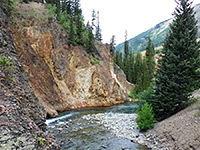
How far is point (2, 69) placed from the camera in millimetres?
6930

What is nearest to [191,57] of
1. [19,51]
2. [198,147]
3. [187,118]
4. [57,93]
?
[187,118]

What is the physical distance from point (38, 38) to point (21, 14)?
11.0ft

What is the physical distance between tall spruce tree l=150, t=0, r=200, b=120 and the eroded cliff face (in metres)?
10.6

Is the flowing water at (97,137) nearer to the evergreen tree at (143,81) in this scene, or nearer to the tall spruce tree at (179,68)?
the tall spruce tree at (179,68)

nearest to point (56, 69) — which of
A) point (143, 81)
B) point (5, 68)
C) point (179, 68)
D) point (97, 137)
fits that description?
point (5, 68)

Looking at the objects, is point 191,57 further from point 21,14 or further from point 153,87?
point 21,14

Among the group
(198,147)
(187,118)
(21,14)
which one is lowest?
Result: (198,147)

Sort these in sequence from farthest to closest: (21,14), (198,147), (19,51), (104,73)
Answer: (104,73)
(21,14)
(19,51)
(198,147)

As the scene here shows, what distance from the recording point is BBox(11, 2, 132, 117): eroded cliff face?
15.2m

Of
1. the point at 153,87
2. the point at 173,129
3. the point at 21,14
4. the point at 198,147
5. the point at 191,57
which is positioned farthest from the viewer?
the point at 21,14

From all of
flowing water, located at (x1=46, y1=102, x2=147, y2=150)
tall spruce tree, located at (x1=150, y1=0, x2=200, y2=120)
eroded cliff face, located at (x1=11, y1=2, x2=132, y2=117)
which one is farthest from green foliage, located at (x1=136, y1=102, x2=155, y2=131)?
eroded cliff face, located at (x1=11, y1=2, x2=132, y2=117)

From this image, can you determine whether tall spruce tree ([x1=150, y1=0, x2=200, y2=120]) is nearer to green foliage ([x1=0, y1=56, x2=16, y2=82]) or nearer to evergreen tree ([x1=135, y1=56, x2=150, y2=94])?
green foliage ([x1=0, y1=56, x2=16, y2=82])

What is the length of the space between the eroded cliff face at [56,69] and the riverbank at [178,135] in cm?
1001

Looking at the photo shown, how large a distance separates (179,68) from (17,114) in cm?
→ 1094
